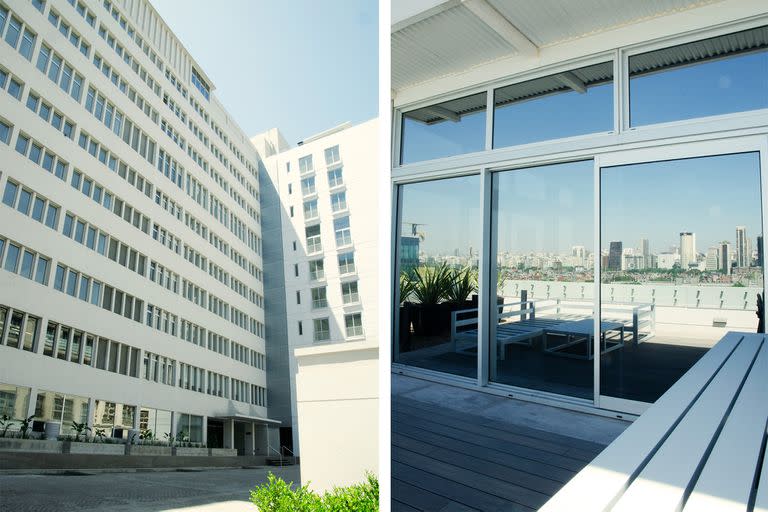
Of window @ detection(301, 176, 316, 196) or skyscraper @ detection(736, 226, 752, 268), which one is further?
skyscraper @ detection(736, 226, 752, 268)

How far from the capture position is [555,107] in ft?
14.3

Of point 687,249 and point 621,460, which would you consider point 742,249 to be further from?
point 621,460

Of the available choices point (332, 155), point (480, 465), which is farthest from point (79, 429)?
point (480, 465)

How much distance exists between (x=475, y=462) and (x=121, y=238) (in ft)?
7.85

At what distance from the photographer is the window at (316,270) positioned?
1.62 meters

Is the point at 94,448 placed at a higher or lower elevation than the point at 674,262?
lower

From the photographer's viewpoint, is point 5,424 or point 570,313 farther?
point 570,313

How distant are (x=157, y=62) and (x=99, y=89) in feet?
0.80

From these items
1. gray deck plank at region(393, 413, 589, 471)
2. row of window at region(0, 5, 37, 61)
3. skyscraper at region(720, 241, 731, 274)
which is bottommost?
gray deck plank at region(393, 413, 589, 471)

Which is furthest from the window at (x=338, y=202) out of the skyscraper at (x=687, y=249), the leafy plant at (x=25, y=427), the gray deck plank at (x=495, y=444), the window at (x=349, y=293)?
the skyscraper at (x=687, y=249)

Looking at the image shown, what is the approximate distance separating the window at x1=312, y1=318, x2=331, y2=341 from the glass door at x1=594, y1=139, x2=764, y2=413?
116 inches

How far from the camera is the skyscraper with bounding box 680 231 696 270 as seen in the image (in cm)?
352

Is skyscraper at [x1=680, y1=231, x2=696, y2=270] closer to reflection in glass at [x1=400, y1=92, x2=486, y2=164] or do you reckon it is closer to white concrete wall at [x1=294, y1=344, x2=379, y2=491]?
reflection in glass at [x1=400, y1=92, x2=486, y2=164]

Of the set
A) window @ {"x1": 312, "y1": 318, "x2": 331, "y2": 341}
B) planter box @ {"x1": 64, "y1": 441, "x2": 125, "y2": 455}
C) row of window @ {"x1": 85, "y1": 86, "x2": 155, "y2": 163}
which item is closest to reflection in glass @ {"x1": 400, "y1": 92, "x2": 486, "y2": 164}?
window @ {"x1": 312, "y1": 318, "x2": 331, "y2": 341}
